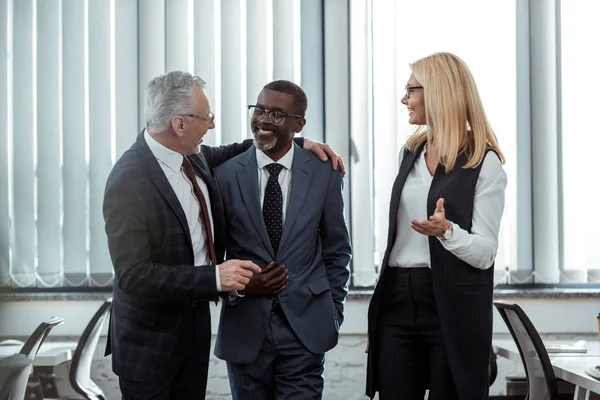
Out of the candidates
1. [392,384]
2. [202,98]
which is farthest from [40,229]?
[392,384]

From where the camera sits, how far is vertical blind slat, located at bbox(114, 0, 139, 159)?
13.3 ft

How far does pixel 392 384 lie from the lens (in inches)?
81.0

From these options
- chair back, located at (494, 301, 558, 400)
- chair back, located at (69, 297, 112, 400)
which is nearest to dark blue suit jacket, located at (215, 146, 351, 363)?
chair back, located at (494, 301, 558, 400)

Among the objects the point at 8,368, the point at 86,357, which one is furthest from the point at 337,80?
the point at 8,368

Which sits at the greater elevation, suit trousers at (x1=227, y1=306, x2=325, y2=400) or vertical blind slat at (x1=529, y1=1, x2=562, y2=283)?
vertical blind slat at (x1=529, y1=1, x2=562, y2=283)

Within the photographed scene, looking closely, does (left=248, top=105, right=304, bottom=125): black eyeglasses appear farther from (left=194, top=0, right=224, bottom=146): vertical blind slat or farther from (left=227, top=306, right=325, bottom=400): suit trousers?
(left=194, top=0, right=224, bottom=146): vertical blind slat

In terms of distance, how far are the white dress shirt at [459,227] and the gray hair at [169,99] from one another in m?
0.71

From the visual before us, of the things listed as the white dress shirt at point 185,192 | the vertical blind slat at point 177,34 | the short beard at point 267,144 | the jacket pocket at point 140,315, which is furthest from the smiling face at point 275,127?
the vertical blind slat at point 177,34

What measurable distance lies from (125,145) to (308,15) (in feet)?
4.24

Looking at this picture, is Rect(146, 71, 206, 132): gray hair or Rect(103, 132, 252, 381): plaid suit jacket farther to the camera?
Rect(146, 71, 206, 132): gray hair

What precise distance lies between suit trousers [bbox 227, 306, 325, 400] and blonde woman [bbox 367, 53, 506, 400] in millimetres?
220

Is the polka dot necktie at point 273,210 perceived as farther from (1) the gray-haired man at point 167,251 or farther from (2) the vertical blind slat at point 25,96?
(2) the vertical blind slat at point 25,96

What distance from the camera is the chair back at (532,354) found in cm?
282

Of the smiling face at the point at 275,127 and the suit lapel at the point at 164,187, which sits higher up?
the smiling face at the point at 275,127
